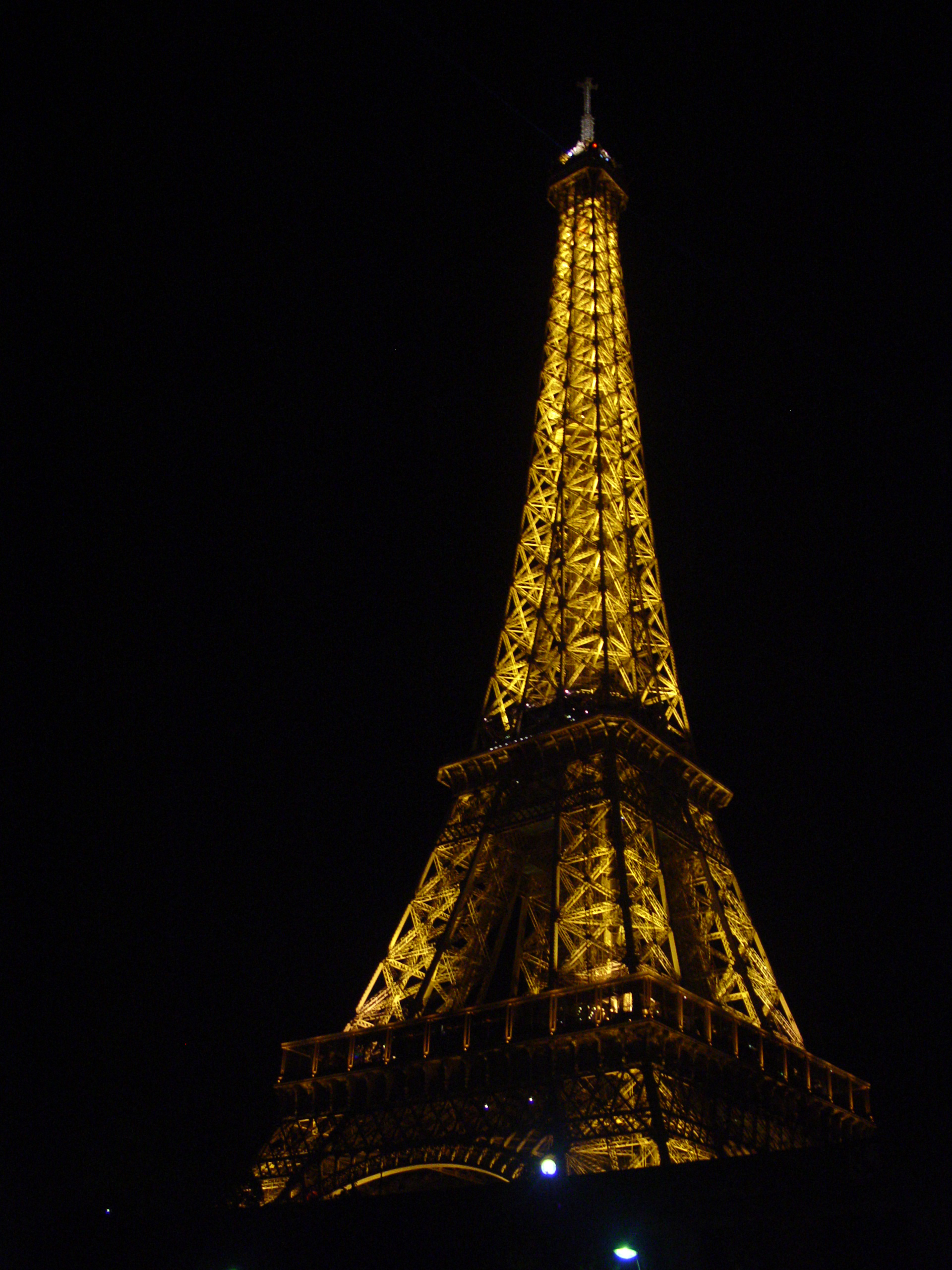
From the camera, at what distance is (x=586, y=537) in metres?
42.8

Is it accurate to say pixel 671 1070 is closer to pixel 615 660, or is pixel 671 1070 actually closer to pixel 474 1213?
pixel 474 1213

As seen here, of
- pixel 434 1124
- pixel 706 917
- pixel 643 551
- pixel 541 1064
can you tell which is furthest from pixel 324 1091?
pixel 643 551

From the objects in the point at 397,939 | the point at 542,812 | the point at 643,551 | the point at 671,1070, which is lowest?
the point at 671,1070

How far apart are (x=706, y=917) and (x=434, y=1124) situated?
30.9 ft

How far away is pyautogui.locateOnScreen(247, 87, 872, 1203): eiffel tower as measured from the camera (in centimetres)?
2680

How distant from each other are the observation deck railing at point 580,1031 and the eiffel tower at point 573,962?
0.20 feet

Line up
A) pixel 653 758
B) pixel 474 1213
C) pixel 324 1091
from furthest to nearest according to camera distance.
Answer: pixel 653 758
pixel 324 1091
pixel 474 1213

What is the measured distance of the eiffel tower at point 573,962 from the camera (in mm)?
26797

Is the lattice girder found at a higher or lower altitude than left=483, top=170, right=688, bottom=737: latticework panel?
lower

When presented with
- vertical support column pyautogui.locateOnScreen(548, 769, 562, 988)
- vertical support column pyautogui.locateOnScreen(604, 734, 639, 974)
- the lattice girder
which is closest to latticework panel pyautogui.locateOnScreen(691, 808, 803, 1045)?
the lattice girder

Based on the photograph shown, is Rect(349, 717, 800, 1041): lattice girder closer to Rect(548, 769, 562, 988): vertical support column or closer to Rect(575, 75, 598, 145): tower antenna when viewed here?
Rect(548, 769, 562, 988): vertical support column

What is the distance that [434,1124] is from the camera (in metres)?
28.5

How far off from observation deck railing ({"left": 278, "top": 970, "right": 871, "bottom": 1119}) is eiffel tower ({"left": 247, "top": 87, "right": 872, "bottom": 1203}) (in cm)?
6

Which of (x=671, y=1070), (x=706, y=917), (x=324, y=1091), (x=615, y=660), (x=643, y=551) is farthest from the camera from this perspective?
(x=643, y=551)
